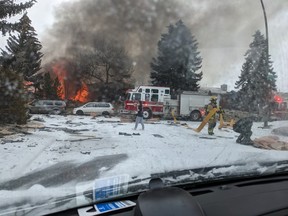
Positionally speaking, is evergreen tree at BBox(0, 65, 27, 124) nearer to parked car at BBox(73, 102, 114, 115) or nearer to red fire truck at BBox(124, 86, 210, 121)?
parked car at BBox(73, 102, 114, 115)

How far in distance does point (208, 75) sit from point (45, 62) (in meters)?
0.66

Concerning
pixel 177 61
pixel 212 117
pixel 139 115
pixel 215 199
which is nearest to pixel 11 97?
pixel 139 115

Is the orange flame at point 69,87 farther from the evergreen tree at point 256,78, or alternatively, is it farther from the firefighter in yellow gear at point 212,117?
the evergreen tree at point 256,78

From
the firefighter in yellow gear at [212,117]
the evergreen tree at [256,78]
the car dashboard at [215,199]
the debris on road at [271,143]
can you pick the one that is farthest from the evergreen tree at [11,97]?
the debris on road at [271,143]

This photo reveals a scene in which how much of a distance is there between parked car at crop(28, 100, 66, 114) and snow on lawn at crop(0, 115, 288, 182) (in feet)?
0.09

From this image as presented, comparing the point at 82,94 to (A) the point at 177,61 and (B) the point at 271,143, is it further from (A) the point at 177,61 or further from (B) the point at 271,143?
(B) the point at 271,143

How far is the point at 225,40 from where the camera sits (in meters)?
1.55

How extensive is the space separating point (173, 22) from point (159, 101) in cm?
30

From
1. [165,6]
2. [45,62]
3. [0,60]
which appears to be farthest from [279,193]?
[0,60]

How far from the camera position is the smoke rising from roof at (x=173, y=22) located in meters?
1.29

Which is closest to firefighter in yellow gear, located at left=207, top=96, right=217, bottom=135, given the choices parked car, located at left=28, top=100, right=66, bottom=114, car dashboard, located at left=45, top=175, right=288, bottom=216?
car dashboard, located at left=45, top=175, right=288, bottom=216

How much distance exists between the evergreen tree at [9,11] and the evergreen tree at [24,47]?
0.07 feet

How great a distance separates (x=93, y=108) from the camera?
1.34 m

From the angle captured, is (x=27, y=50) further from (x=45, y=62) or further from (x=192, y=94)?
(x=192, y=94)
